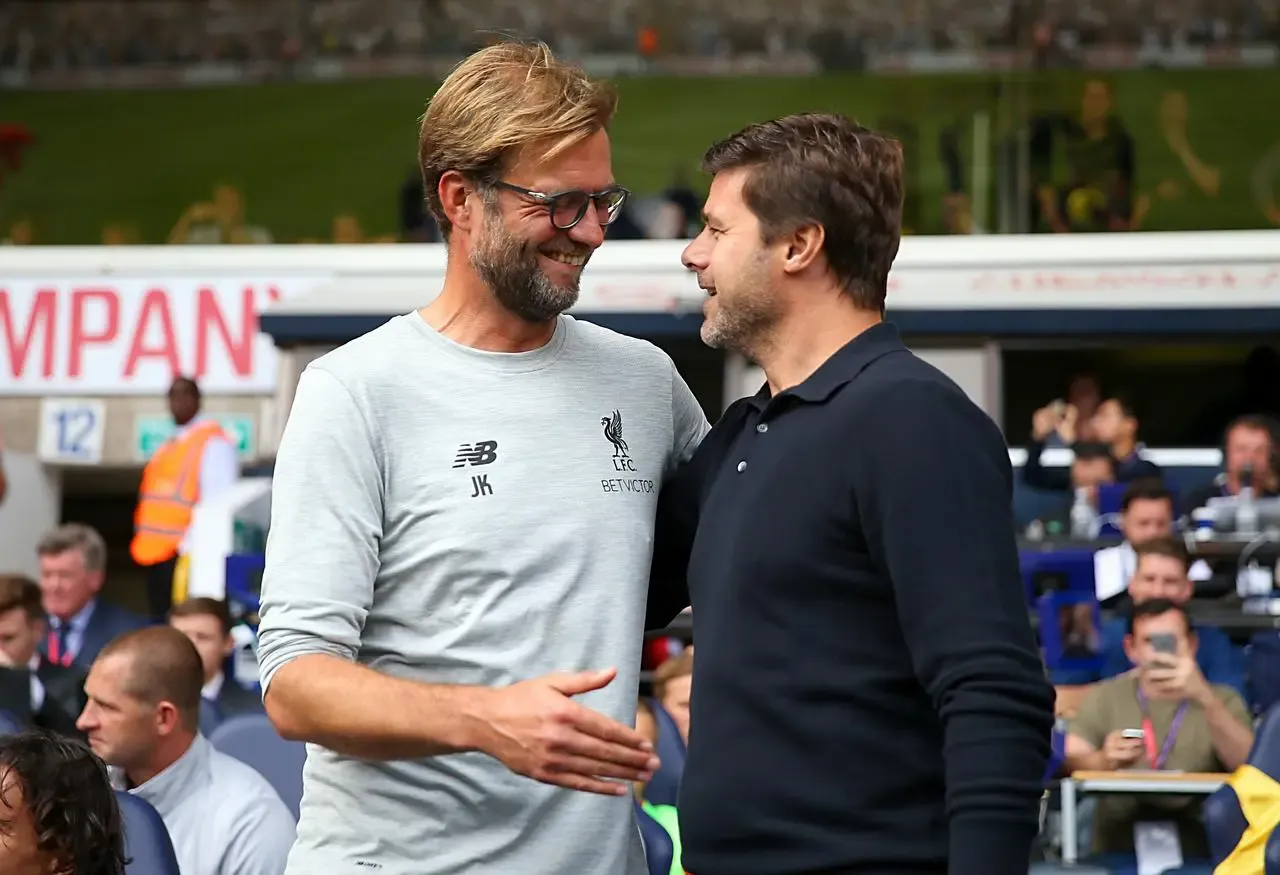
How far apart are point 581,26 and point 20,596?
6891mm

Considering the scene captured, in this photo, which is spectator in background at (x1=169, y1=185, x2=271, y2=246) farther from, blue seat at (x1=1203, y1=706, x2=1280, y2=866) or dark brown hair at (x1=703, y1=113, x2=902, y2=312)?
dark brown hair at (x1=703, y1=113, x2=902, y2=312)

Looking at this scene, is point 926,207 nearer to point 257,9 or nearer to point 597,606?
point 257,9

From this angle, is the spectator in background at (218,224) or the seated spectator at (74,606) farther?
the spectator in background at (218,224)

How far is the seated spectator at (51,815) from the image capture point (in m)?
2.92

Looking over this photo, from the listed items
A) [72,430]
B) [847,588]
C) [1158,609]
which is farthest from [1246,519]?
[72,430]

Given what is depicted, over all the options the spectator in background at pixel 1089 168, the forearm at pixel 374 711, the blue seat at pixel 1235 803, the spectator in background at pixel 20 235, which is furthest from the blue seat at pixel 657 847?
the spectator in background at pixel 20 235

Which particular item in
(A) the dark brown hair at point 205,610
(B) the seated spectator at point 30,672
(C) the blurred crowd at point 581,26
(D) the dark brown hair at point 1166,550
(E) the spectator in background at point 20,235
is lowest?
(B) the seated spectator at point 30,672

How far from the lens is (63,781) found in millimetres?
2969

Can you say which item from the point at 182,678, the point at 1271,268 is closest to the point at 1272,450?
the point at 1271,268

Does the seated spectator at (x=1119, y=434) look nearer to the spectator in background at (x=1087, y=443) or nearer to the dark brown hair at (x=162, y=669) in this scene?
the spectator in background at (x=1087, y=443)

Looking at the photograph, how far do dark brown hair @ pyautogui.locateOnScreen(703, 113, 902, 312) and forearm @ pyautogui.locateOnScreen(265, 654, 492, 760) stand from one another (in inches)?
26.2

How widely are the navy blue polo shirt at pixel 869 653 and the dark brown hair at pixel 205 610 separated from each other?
4.60 metres

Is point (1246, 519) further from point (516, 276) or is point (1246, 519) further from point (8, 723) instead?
point (516, 276)

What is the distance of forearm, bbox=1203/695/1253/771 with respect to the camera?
214 inches
